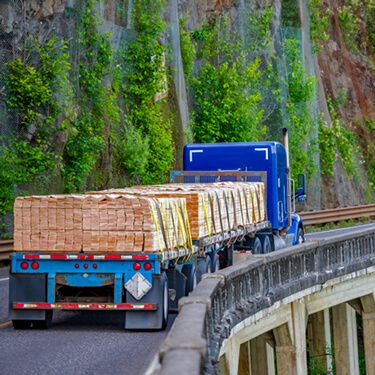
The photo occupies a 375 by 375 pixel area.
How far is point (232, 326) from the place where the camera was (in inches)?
591

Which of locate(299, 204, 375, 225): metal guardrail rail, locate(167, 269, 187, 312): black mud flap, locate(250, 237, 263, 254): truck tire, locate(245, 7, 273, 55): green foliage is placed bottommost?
locate(167, 269, 187, 312): black mud flap

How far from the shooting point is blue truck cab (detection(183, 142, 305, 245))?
25.2 m

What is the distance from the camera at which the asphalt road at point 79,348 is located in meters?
12.5

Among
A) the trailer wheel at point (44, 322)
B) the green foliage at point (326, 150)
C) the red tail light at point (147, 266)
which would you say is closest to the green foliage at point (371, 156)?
the green foliage at point (326, 150)

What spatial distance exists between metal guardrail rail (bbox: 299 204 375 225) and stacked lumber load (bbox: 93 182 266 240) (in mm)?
20759

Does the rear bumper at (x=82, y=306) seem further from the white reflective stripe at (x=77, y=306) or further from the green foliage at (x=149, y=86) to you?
the green foliage at (x=149, y=86)

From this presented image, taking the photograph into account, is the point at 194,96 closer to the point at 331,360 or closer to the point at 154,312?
the point at 331,360

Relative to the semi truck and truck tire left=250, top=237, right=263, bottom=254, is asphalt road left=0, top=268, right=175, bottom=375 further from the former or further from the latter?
truck tire left=250, top=237, right=263, bottom=254

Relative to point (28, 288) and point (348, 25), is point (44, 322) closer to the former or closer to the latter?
point (28, 288)

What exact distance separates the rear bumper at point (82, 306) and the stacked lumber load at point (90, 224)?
713 mm

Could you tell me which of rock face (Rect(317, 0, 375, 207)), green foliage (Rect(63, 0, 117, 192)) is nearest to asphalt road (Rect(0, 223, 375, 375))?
green foliage (Rect(63, 0, 117, 192))

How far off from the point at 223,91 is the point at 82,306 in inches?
1259

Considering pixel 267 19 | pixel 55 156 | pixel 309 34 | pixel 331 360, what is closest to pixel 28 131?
pixel 55 156

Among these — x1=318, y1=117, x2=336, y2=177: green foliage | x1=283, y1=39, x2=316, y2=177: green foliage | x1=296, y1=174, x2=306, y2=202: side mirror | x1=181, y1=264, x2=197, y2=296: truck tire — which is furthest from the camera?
x1=318, y1=117, x2=336, y2=177: green foliage
